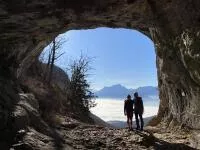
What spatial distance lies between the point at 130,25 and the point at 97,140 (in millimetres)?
6291

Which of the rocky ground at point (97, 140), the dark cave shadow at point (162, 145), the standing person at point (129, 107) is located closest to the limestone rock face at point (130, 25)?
the rocky ground at point (97, 140)

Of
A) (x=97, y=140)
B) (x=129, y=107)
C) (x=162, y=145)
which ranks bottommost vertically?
(x=162, y=145)

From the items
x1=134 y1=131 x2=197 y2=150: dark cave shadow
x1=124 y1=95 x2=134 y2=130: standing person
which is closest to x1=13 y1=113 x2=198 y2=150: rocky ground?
x1=134 y1=131 x2=197 y2=150: dark cave shadow

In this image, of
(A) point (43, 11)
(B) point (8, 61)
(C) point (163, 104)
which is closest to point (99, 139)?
(A) point (43, 11)

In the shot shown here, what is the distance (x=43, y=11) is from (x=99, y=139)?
5571 millimetres

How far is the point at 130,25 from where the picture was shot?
19469mm

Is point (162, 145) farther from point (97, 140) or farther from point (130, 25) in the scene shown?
point (130, 25)

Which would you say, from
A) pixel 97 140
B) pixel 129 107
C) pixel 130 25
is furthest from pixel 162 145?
pixel 130 25

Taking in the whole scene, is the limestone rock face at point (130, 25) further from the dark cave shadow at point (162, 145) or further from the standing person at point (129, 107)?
the standing person at point (129, 107)

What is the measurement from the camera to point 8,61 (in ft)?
66.4

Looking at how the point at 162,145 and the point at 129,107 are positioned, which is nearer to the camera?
the point at 162,145

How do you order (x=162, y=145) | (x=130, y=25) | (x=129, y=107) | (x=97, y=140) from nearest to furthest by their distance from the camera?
(x=162, y=145), (x=97, y=140), (x=129, y=107), (x=130, y=25)

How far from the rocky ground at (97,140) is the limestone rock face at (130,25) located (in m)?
1.15

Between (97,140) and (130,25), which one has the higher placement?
(130,25)
